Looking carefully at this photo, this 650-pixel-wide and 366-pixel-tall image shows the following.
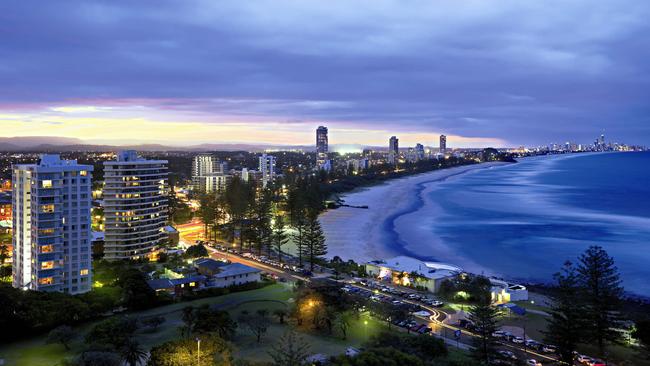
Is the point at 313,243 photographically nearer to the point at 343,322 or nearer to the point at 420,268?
the point at 420,268

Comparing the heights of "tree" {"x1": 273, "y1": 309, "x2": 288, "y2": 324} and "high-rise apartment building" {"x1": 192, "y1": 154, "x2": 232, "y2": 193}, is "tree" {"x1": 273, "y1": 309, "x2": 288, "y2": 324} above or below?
below

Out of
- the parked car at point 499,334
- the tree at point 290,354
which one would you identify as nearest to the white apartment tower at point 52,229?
the tree at point 290,354

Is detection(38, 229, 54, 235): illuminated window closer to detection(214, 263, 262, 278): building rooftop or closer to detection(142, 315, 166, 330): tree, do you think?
detection(214, 263, 262, 278): building rooftop

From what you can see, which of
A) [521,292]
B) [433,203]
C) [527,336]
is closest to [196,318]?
[527,336]

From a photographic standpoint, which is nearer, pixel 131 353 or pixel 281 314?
pixel 131 353

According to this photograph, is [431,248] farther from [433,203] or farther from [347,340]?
[433,203]

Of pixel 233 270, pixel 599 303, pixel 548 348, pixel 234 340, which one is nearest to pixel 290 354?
pixel 234 340

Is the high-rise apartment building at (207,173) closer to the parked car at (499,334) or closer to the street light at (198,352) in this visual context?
the parked car at (499,334)

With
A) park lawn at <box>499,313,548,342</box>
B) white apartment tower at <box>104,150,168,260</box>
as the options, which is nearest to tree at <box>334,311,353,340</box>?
park lawn at <box>499,313,548,342</box>
